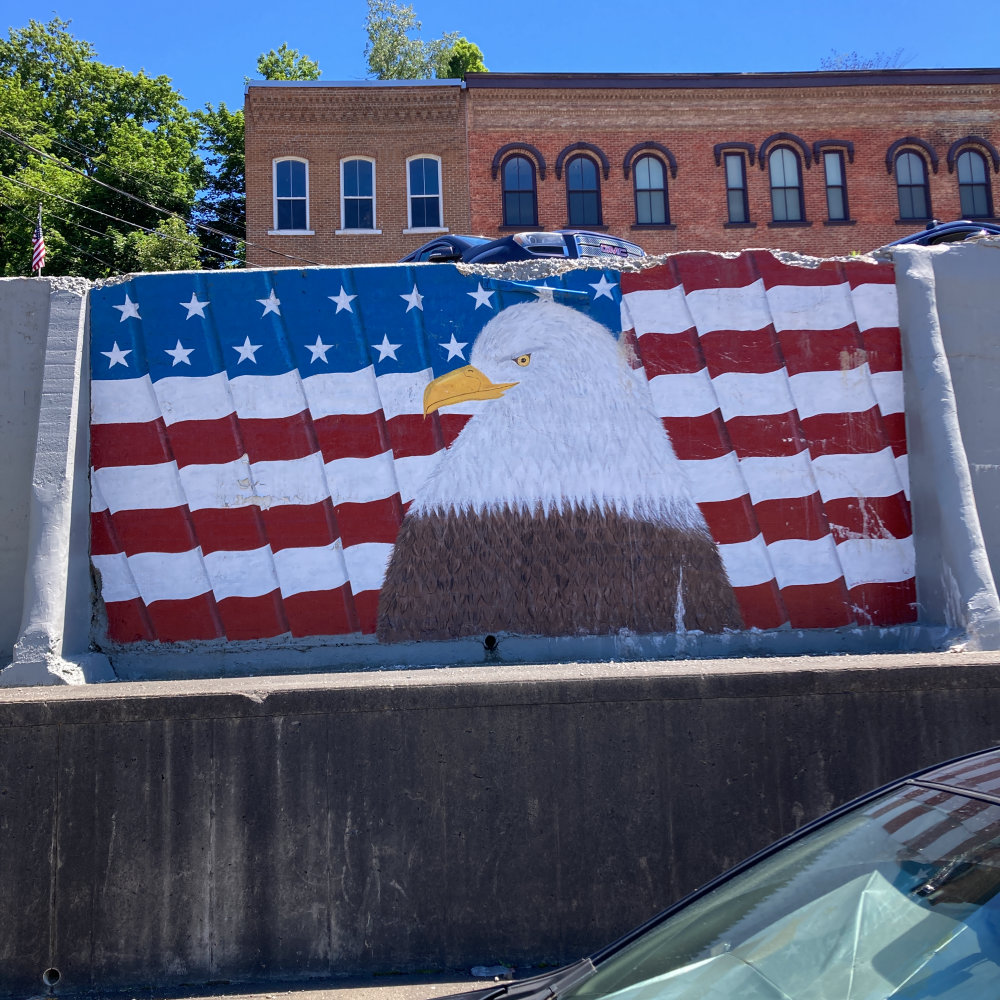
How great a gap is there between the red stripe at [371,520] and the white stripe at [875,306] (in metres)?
4.05

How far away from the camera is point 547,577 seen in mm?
7109

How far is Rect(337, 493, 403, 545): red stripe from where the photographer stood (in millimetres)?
7152

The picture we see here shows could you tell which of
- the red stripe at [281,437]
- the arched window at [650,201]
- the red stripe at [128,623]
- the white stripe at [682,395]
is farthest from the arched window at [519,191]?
the red stripe at [128,623]

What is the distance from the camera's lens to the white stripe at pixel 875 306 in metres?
7.45

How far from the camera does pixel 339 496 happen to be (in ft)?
23.6

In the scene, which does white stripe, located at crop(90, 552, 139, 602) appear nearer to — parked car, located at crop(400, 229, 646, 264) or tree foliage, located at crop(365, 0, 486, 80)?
parked car, located at crop(400, 229, 646, 264)

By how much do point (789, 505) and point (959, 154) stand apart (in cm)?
2308

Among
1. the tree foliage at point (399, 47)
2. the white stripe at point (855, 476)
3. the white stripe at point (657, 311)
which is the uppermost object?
the tree foliage at point (399, 47)

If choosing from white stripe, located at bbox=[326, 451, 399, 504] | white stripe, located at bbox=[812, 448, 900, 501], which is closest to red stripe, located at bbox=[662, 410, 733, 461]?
white stripe, located at bbox=[812, 448, 900, 501]

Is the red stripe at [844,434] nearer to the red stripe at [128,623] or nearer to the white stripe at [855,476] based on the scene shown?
the white stripe at [855,476]

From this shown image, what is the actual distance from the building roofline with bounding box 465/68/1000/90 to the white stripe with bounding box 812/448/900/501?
1998 cm

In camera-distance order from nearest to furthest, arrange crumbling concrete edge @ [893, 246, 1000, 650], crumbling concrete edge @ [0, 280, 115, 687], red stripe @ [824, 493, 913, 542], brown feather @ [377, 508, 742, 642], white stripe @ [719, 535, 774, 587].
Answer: crumbling concrete edge @ [0, 280, 115, 687], crumbling concrete edge @ [893, 246, 1000, 650], brown feather @ [377, 508, 742, 642], white stripe @ [719, 535, 774, 587], red stripe @ [824, 493, 913, 542]

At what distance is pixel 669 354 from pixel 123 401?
4371 millimetres

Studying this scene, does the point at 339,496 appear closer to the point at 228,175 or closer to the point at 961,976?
the point at 961,976
